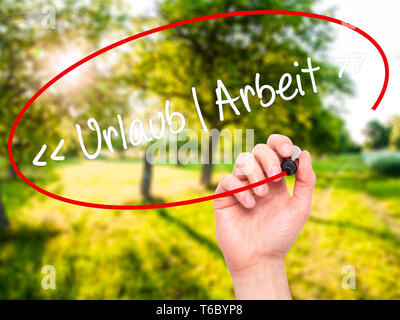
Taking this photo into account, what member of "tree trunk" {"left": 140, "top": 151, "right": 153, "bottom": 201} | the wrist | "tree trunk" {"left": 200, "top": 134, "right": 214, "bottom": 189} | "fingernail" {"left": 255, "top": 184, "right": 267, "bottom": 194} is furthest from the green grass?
"fingernail" {"left": 255, "top": 184, "right": 267, "bottom": 194}

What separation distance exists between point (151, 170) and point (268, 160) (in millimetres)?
10028

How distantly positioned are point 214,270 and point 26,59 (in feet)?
21.5

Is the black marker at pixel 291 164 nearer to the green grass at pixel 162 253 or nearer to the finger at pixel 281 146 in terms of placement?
the finger at pixel 281 146

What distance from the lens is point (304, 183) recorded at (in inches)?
75.6

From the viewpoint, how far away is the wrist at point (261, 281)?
75.3 inches

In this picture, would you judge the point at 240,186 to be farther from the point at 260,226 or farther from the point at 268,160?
the point at 260,226

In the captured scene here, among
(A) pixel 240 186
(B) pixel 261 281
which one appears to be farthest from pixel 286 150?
(B) pixel 261 281

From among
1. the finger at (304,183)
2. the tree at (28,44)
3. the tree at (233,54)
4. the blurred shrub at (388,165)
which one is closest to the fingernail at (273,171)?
the finger at (304,183)

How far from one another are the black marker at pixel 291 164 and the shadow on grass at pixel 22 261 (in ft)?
16.6

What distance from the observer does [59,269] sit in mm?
5414

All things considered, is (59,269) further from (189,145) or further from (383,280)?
(189,145)

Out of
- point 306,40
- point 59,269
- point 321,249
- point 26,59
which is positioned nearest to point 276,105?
point 306,40

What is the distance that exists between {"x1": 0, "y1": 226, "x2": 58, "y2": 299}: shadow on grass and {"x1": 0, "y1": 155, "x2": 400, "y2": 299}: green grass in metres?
0.02
